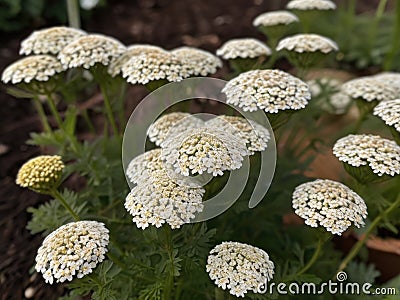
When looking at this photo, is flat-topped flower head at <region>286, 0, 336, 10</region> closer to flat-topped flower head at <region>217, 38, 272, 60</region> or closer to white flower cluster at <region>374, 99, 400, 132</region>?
flat-topped flower head at <region>217, 38, 272, 60</region>

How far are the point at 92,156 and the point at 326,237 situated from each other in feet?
2.24

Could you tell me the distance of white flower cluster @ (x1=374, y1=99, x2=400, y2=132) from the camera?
0.99 m

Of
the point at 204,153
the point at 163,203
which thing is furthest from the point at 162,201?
the point at 204,153

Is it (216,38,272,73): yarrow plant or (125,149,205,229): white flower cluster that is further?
(216,38,272,73): yarrow plant

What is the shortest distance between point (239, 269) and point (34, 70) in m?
0.70

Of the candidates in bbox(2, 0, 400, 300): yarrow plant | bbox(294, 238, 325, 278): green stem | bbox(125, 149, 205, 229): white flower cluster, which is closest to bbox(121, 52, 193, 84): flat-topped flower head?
bbox(2, 0, 400, 300): yarrow plant

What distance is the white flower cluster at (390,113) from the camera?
3.25 feet

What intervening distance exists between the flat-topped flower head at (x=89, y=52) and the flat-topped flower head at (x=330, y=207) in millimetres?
567

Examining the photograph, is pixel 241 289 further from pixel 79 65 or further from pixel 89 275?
pixel 79 65

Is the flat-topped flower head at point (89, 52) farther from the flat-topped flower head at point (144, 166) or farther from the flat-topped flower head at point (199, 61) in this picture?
the flat-topped flower head at point (144, 166)

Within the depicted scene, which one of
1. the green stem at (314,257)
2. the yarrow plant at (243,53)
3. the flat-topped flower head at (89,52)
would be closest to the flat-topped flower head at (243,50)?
the yarrow plant at (243,53)

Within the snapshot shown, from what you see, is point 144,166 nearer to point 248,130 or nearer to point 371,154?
point 248,130

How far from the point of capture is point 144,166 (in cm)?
98

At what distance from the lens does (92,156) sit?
1325mm
